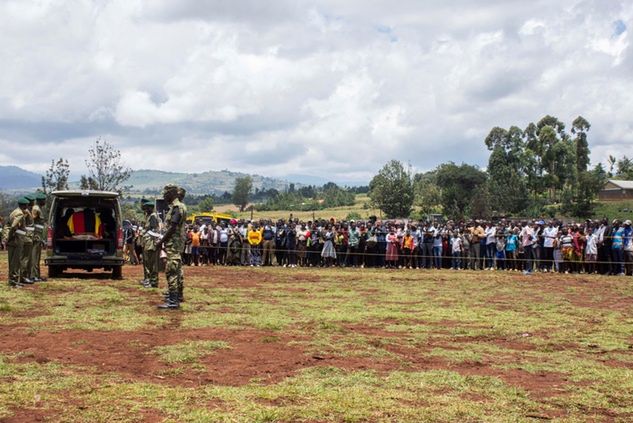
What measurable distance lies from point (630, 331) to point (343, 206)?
366 feet

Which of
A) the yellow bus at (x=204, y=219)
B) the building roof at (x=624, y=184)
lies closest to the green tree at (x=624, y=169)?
the building roof at (x=624, y=184)

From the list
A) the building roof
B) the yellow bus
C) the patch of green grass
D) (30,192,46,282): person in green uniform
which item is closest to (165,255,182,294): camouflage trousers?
the patch of green grass

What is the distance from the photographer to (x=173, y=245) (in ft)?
41.7

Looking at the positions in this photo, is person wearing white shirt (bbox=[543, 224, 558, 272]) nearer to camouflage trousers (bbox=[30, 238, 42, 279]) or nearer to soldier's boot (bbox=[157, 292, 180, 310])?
soldier's boot (bbox=[157, 292, 180, 310])

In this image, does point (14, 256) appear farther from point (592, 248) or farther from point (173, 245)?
point (592, 248)

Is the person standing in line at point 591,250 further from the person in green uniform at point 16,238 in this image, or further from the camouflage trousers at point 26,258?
the person in green uniform at point 16,238

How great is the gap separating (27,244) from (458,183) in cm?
7690

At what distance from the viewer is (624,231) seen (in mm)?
23672

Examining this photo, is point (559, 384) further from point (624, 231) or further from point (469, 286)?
point (624, 231)

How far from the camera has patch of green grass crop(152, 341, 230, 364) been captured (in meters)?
8.24

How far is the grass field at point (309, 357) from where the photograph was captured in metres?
6.31

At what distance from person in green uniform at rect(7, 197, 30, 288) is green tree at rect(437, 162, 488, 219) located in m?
65.7

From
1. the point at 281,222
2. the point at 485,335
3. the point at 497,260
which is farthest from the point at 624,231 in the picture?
the point at 485,335

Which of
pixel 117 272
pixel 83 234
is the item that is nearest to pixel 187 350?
pixel 117 272
